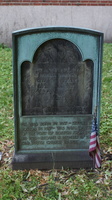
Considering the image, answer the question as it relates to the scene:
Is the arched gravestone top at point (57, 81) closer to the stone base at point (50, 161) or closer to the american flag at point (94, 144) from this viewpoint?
the american flag at point (94, 144)

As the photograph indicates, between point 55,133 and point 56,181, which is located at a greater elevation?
point 55,133

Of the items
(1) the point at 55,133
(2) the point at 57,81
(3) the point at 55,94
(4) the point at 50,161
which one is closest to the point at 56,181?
(4) the point at 50,161

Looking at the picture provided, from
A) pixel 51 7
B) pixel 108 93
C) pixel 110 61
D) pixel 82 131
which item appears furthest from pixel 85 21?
pixel 82 131

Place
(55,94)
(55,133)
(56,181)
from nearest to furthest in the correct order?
(56,181) < (55,94) < (55,133)

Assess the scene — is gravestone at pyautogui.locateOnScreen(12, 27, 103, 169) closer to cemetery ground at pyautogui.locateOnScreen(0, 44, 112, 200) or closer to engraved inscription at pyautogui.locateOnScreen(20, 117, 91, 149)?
engraved inscription at pyautogui.locateOnScreen(20, 117, 91, 149)

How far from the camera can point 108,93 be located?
6086 millimetres

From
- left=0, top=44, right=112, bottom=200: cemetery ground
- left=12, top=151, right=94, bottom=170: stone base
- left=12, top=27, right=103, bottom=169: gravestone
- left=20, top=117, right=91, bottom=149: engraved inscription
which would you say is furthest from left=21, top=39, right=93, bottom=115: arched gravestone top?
left=0, top=44, right=112, bottom=200: cemetery ground

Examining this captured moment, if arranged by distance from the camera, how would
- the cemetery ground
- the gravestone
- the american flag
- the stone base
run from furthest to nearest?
the stone base, the american flag, the gravestone, the cemetery ground

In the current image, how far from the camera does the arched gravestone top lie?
3.22 m

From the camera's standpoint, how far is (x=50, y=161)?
11.2 feet

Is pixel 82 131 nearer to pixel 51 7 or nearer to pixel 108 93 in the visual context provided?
pixel 108 93

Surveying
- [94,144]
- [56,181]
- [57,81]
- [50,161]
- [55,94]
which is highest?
[57,81]

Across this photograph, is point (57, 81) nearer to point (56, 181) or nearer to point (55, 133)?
point (55, 133)

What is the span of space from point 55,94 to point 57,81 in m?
0.16
